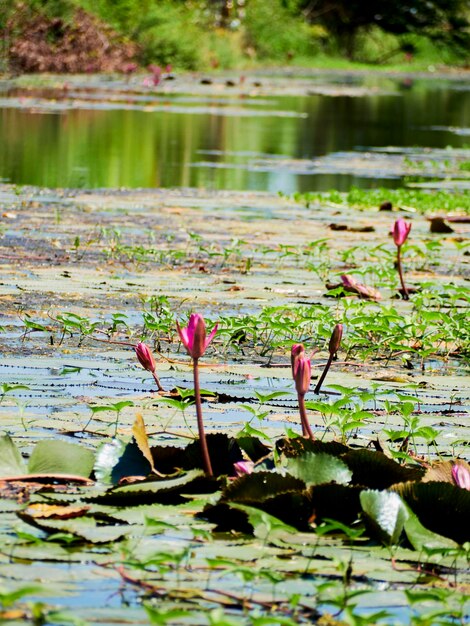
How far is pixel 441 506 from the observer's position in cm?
295

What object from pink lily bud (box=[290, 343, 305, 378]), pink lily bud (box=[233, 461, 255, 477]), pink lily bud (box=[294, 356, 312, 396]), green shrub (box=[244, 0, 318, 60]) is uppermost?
green shrub (box=[244, 0, 318, 60])

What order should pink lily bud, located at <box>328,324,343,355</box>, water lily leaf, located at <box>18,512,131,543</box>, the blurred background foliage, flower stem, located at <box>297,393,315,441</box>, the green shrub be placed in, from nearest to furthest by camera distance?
water lily leaf, located at <box>18,512,131,543</box> → flower stem, located at <box>297,393,315,441</box> → pink lily bud, located at <box>328,324,343,355</box> → the blurred background foliage → the green shrub

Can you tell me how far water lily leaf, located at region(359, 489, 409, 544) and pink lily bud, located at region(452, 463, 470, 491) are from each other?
0.19 meters

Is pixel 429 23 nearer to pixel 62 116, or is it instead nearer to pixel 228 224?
pixel 62 116

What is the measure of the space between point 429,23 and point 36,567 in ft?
179

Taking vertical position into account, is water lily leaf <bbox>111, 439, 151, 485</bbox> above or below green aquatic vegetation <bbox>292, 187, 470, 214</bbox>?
above

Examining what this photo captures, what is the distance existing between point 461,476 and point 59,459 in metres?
0.88

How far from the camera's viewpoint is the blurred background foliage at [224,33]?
96.5 feet

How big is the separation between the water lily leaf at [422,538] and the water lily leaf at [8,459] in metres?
0.86

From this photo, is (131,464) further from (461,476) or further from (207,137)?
(207,137)

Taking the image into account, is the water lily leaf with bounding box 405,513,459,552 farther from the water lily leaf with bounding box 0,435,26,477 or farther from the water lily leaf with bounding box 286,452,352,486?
the water lily leaf with bounding box 0,435,26,477

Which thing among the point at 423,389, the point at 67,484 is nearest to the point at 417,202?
the point at 423,389

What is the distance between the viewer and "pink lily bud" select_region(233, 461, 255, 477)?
10.3ft

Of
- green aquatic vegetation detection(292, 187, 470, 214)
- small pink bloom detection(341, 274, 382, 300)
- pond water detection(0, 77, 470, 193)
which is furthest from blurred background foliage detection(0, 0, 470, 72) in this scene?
small pink bloom detection(341, 274, 382, 300)
